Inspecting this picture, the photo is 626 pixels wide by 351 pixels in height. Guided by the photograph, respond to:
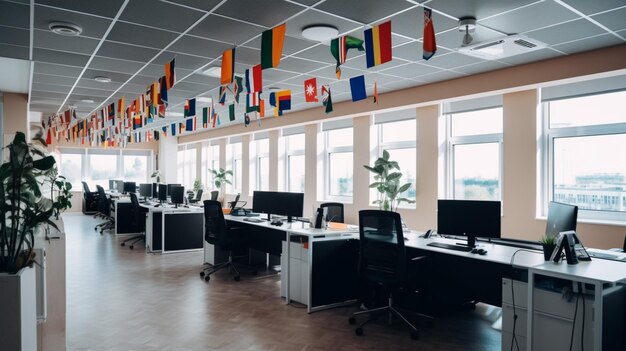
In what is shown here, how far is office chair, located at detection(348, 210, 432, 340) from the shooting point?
3564 millimetres

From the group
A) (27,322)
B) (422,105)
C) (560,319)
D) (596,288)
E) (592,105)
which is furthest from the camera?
(422,105)

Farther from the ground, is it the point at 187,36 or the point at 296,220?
the point at 187,36

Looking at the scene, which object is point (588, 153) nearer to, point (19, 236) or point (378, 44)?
point (378, 44)

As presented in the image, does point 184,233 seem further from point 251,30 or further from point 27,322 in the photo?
point 27,322

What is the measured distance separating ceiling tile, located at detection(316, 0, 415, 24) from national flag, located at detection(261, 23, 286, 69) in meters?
0.49

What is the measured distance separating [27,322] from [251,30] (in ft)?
10.4

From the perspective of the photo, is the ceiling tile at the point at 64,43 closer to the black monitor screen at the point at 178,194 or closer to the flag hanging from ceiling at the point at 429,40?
the black monitor screen at the point at 178,194

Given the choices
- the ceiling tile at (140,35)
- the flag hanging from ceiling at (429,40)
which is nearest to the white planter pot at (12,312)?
the ceiling tile at (140,35)

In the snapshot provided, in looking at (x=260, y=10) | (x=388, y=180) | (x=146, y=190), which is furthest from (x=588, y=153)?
(x=146, y=190)

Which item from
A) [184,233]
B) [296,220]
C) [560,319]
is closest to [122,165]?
[184,233]

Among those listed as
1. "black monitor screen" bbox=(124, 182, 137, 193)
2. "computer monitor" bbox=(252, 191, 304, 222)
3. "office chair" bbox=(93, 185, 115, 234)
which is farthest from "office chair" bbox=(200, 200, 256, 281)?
"black monitor screen" bbox=(124, 182, 137, 193)

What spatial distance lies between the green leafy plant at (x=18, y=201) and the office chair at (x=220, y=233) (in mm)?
3044

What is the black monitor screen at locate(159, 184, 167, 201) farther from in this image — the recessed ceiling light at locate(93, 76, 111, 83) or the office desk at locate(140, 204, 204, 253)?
the recessed ceiling light at locate(93, 76, 111, 83)

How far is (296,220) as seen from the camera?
5578 millimetres
